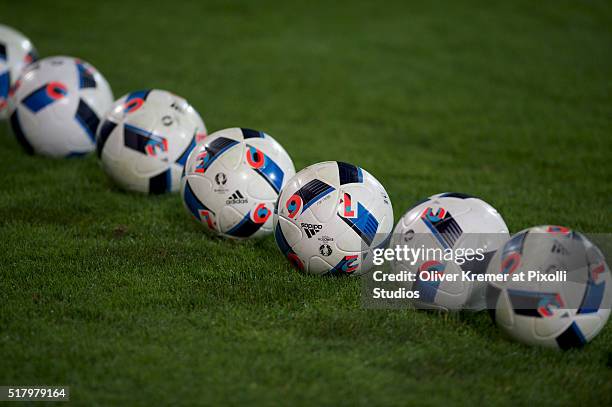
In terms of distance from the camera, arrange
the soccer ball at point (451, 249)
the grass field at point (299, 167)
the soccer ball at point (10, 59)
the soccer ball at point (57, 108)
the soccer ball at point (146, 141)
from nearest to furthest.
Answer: the grass field at point (299, 167), the soccer ball at point (451, 249), the soccer ball at point (146, 141), the soccer ball at point (57, 108), the soccer ball at point (10, 59)

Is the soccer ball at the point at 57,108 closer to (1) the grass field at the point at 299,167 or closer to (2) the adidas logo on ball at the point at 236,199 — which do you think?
(1) the grass field at the point at 299,167

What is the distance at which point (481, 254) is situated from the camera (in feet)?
15.0

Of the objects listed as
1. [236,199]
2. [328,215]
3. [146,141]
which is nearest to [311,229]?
[328,215]

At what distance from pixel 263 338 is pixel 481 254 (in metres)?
1.50

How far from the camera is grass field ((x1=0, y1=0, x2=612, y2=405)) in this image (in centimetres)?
389

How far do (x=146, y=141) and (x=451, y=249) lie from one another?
317cm

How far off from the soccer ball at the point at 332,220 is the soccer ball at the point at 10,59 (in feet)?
16.9

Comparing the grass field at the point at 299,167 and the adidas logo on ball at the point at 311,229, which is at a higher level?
the adidas logo on ball at the point at 311,229

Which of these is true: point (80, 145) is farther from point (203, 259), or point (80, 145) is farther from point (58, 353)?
point (58, 353)

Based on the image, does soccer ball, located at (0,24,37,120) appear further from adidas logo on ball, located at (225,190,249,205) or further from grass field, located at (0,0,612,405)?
adidas logo on ball, located at (225,190,249,205)

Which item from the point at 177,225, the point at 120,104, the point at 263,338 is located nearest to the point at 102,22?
the point at 120,104

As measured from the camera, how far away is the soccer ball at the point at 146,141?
6504mm

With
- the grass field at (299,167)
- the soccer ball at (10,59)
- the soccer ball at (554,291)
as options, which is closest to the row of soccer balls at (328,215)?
the soccer ball at (554,291)

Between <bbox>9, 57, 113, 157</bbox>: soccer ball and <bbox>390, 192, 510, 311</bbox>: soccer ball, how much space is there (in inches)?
164
